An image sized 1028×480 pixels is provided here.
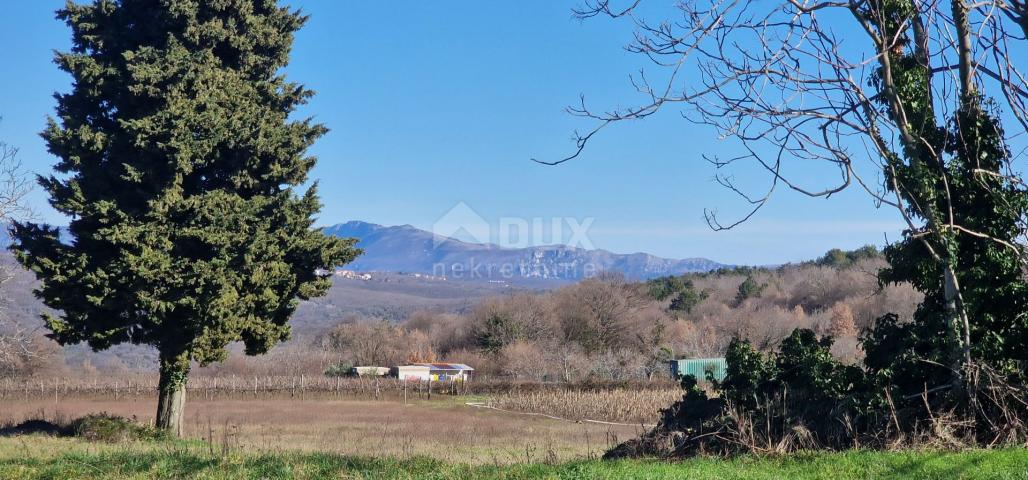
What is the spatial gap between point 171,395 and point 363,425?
9344 mm

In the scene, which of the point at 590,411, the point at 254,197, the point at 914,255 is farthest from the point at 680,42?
the point at 590,411

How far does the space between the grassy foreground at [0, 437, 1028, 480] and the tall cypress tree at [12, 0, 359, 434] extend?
10.7 meters

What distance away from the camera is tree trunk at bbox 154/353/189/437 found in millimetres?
22406

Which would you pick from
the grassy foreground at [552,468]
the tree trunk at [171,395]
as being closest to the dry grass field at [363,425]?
the tree trunk at [171,395]

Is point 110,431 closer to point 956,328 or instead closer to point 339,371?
point 956,328

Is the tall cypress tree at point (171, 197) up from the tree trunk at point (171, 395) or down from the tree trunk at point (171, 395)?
up

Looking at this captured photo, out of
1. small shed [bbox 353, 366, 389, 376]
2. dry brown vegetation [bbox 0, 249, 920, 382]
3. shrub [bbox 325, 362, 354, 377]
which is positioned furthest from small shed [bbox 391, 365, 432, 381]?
dry brown vegetation [bbox 0, 249, 920, 382]

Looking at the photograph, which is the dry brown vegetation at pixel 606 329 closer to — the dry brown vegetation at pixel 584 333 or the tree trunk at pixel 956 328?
the dry brown vegetation at pixel 584 333

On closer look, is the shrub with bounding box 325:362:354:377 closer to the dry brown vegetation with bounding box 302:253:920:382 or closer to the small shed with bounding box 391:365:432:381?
the small shed with bounding box 391:365:432:381

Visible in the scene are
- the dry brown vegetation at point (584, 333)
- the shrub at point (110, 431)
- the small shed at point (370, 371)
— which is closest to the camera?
the shrub at point (110, 431)

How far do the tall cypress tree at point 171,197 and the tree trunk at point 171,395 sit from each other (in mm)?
36

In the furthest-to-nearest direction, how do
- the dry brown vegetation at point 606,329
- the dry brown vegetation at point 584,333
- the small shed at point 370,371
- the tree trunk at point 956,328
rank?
the dry brown vegetation at point 606,329
the dry brown vegetation at point 584,333
the small shed at point 370,371
the tree trunk at point 956,328

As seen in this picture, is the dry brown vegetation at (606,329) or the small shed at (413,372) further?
the dry brown vegetation at (606,329)

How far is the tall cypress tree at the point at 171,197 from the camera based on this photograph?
21.2m
